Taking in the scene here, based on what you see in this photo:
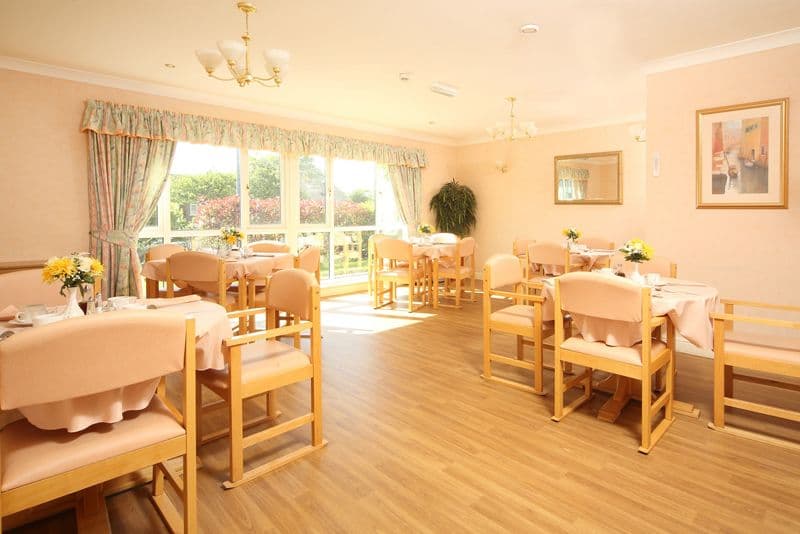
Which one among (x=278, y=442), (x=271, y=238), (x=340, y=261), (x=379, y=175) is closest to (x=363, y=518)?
(x=278, y=442)

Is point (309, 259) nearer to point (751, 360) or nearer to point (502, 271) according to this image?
point (502, 271)

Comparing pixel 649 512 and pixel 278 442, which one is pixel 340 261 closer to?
pixel 278 442

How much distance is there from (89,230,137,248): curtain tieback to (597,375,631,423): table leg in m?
5.17

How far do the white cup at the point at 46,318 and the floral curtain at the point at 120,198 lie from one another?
11.8 ft

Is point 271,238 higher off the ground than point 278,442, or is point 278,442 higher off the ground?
point 271,238

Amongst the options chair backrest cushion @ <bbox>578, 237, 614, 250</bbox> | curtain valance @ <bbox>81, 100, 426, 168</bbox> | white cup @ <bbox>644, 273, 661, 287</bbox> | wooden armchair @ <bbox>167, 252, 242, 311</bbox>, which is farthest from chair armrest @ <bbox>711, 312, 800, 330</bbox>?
curtain valance @ <bbox>81, 100, 426, 168</bbox>

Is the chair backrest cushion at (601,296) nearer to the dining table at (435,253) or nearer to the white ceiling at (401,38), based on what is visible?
the white ceiling at (401,38)

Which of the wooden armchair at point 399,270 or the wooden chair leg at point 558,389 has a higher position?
the wooden armchair at point 399,270

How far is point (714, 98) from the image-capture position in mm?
4383

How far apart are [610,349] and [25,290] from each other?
3498mm

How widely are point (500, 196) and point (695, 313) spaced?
6.61 meters

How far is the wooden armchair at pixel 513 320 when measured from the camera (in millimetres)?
3293

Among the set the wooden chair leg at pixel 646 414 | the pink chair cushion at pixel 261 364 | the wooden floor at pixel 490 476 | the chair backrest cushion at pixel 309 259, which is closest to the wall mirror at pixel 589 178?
A: the wooden floor at pixel 490 476

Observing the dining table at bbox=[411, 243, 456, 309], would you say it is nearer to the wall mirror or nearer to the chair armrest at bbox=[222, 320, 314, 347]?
the wall mirror
